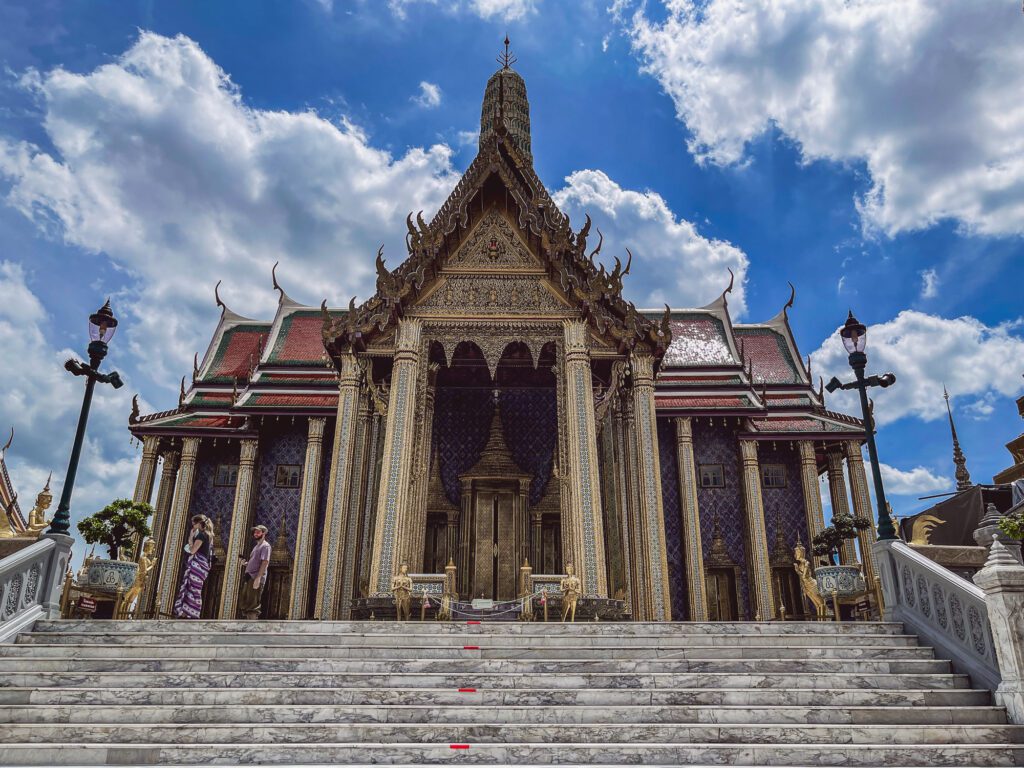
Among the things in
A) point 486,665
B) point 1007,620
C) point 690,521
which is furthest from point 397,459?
point 1007,620

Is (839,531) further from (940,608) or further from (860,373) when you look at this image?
(940,608)

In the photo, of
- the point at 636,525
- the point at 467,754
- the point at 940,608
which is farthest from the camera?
the point at 636,525

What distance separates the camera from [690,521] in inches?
631

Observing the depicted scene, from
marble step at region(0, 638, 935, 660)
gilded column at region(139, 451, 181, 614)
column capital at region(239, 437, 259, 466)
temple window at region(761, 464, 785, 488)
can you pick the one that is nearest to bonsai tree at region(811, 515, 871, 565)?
temple window at region(761, 464, 785, 488)

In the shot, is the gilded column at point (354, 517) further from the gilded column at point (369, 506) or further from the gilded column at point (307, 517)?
the gilded column at point (307, 517)

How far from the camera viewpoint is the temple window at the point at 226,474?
17.5m

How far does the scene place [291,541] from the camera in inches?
656

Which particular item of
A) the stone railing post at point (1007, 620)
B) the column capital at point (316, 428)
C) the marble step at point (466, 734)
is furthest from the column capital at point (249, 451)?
the stone railing post at point (1007, 620)

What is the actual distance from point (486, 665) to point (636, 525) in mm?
6692

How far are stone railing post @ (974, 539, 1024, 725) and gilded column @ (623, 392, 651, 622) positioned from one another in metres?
6.11

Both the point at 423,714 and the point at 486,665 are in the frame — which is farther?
the point at 486,665

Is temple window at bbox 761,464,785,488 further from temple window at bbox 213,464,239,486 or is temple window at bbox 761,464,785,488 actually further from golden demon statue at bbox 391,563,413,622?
temple window at bbox 213,464,239,486

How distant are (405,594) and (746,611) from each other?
909cm

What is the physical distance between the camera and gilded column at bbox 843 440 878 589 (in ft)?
53.6
